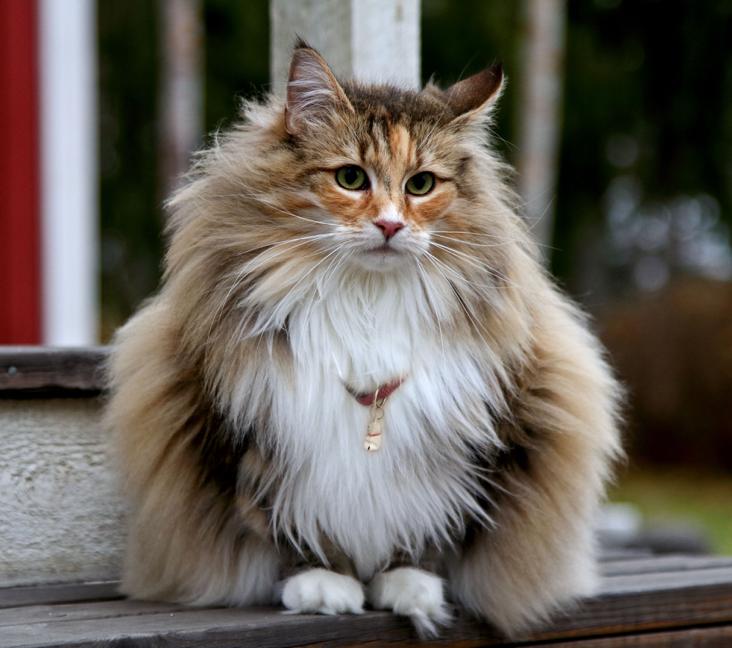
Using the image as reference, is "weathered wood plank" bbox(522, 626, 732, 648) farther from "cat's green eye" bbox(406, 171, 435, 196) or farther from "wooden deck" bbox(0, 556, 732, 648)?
"cat's green eye" bbox(406, 171, 435, 196)

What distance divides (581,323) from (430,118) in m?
0.65

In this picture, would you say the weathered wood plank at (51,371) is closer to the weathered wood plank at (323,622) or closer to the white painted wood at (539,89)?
the weathered wood plank at (323,622)

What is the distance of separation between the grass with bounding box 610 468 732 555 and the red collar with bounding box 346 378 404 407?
199 inches

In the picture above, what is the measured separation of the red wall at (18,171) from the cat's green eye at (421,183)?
3.65 m

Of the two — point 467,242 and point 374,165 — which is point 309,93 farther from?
point 467,242

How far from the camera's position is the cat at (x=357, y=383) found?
222 cm

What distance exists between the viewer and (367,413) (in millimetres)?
2221

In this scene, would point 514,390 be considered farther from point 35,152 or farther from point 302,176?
point 35,152

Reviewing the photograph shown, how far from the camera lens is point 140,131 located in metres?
15.4

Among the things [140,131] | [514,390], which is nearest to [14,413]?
[514,390]

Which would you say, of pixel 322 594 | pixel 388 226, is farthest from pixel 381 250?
pixel 322 594

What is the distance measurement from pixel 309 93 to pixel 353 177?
191mm

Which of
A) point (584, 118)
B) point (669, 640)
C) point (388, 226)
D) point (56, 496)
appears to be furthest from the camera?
point (584, 118)

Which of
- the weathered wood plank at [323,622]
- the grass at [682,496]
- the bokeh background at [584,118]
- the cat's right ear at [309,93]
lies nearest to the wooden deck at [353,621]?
the weathered wood plank at [323,622]
